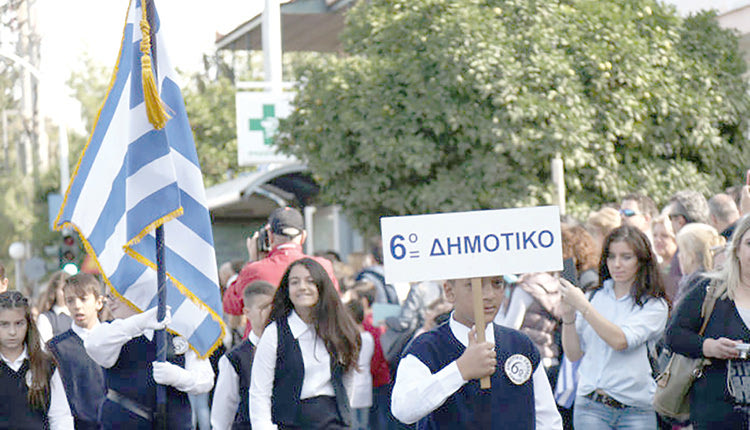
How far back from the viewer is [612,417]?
6801 millimetres

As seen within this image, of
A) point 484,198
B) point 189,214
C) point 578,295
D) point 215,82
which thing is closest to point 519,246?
point 578,295

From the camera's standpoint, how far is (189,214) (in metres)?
7.20

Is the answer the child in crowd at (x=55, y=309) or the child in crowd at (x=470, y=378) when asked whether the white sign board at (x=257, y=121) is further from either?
the child in crowd at (x=470, y=378)

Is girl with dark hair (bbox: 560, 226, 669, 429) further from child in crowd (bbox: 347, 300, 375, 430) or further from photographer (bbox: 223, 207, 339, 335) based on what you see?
photographer (bbox: 223, 207, 339, 335)

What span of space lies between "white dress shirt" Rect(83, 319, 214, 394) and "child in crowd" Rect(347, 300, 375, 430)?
1.44m

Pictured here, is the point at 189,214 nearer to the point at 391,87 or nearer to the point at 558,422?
the point at 558,422

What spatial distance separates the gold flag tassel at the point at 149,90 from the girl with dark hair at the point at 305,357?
1.11 metres

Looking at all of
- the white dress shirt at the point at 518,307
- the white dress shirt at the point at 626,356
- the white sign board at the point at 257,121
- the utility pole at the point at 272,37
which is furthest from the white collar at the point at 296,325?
the utility pole at the point at 272,37

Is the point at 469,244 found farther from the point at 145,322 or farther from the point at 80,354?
the point at 80,354

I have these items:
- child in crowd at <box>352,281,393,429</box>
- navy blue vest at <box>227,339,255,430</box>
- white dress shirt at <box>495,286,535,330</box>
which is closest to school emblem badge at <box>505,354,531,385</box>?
navy blue vest at <box>227,339,255,430</box>

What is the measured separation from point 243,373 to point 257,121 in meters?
14.8

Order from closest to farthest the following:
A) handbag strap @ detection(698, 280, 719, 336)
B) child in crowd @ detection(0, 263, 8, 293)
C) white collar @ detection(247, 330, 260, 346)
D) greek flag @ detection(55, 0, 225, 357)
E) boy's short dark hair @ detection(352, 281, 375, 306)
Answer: handbag strap @ detection(698, 280, 719, 336) → greek flag @ detection(55, 0, 225, 357) → white collar @ detection(247, 330, 260, 346) → child in crowd @ detection(0, 263, 8, 293) → boy's short dark hair @ detection(352, 281, 375, 306)

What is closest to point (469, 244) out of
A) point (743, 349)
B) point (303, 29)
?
point (743, 349)

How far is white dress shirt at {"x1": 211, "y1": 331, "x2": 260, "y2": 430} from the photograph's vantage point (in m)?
7.14
